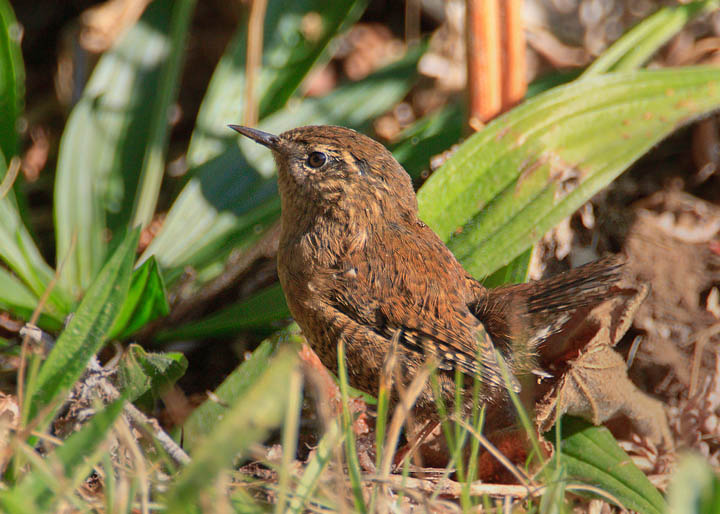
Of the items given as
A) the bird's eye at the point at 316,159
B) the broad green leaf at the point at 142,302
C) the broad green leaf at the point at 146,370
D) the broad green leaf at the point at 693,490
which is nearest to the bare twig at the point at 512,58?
the bird's eye at the point at 316,159

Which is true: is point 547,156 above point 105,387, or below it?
above

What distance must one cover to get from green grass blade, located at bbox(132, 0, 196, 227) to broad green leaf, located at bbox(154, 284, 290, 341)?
0.76 metres

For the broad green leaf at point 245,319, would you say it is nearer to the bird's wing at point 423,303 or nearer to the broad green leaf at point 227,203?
the broad green leaf at point 227,203

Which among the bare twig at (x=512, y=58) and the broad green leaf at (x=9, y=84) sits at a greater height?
the bare twig at (x=512, y=58)

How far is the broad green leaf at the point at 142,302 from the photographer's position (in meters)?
3.20

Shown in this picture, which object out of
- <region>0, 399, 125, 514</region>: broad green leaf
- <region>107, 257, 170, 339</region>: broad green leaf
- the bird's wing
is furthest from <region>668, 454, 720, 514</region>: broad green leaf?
<region>107, 257, 170, 339</region>: broad green leaf

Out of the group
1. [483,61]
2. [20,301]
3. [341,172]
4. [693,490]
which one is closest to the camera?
[693,490]

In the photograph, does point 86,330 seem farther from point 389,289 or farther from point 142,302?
point 389,289

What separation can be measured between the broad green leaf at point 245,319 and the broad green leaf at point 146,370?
1.49ft

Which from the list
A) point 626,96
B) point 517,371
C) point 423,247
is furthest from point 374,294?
point 626,96

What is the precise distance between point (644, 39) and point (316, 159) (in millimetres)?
1963

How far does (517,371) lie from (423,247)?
587mm

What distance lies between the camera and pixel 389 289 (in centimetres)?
286

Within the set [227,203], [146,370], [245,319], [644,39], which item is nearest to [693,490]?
[146,370]
